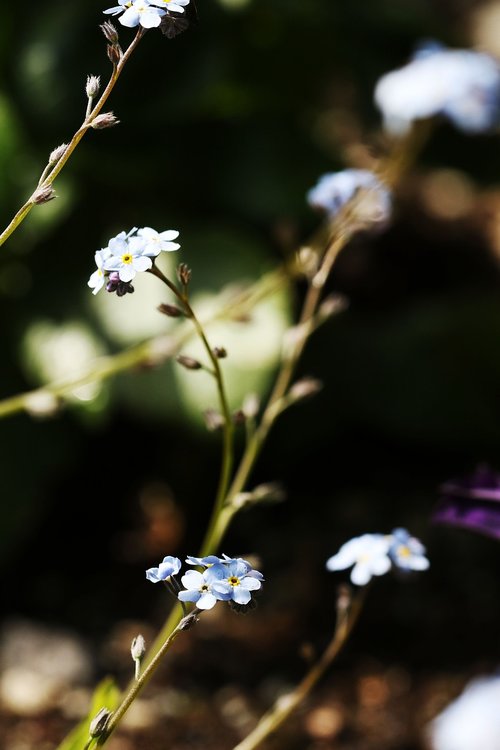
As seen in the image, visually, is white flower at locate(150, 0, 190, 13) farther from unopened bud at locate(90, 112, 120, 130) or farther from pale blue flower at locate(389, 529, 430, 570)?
pale blue flower at locate(389, 529, 430, 570)

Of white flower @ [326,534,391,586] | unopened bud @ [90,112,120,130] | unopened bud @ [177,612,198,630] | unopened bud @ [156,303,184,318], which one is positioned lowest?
white flower @ [326,534,391,586]

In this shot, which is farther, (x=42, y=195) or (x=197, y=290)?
(x=197, y=290)

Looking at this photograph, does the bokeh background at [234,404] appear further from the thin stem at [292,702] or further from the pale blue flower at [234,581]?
the pale blue flower at [234,581]

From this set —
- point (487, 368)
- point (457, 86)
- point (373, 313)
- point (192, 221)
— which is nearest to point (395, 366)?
point (487, 368)

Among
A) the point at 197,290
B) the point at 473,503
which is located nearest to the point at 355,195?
the point at 473,503

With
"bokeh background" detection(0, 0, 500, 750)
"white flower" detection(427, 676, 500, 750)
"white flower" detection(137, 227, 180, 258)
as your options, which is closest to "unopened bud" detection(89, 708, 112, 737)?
"white flower" detection(137, 227, 180, 258)

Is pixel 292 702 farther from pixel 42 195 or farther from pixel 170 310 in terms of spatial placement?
pixel 42 195
